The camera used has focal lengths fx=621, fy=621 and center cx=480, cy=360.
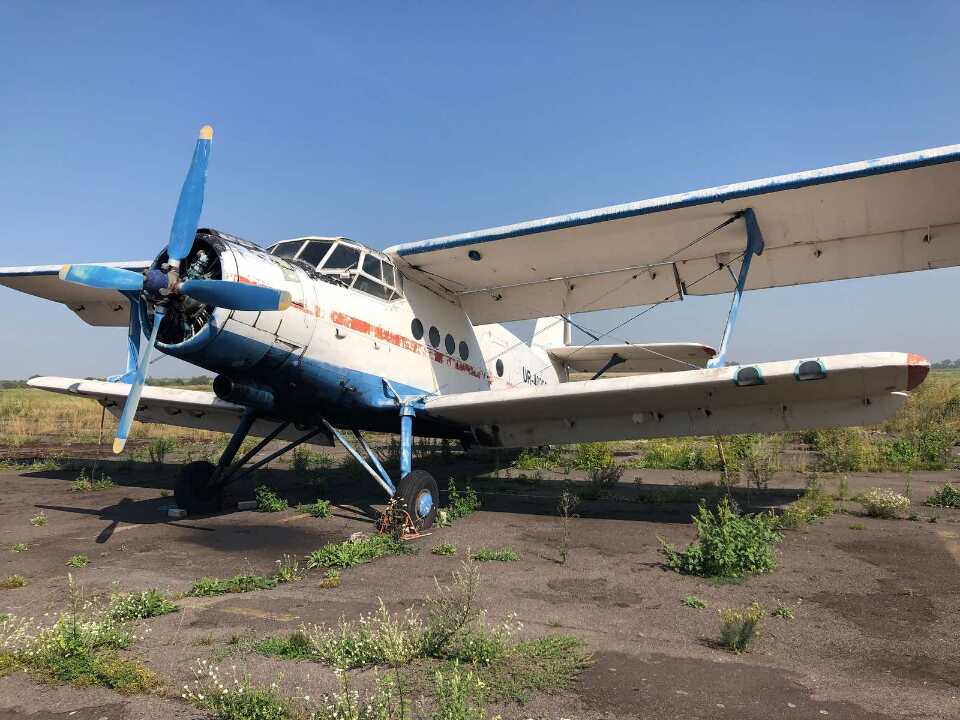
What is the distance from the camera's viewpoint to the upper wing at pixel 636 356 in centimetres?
1358

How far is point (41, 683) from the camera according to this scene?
357cm

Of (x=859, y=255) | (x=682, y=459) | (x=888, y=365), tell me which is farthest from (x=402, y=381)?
(x=682, y=459)

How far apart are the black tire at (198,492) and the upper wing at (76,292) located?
135 inches

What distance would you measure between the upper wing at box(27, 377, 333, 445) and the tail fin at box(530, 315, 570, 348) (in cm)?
699

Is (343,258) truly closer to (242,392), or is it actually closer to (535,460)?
(242,392)

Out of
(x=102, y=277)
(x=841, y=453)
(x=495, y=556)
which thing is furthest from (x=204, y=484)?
(x=841, y=453)

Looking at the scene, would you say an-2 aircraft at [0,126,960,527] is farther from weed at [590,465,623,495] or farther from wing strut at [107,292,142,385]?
weed at [590,465,623,495]

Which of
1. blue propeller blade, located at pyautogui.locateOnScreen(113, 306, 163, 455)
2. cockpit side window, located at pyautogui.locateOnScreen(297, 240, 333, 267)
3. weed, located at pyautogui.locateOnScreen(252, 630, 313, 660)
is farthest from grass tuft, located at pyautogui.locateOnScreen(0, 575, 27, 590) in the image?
cockpit side window, located at pyautogui.locateOnScreen(297, 240, 333, 267)

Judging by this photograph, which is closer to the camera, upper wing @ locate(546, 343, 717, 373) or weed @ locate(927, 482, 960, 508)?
weed @ locate(927, 482, 960, 508)

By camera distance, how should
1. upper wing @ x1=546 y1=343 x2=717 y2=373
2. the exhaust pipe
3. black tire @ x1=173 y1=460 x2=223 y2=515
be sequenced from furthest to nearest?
upper wing @ x1=546 y1=343 x2=717 y2=373 → black tire @ x1=173 y1=460 x2=223 y2=515 → the exhaust pipe

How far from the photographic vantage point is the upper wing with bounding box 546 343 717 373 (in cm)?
1358

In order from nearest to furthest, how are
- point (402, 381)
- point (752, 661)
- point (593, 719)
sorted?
point (593, 719) < point (752, 661) < point (402, 381)

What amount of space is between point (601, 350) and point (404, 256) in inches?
300

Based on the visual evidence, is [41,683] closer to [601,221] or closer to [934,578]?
[934,578]
